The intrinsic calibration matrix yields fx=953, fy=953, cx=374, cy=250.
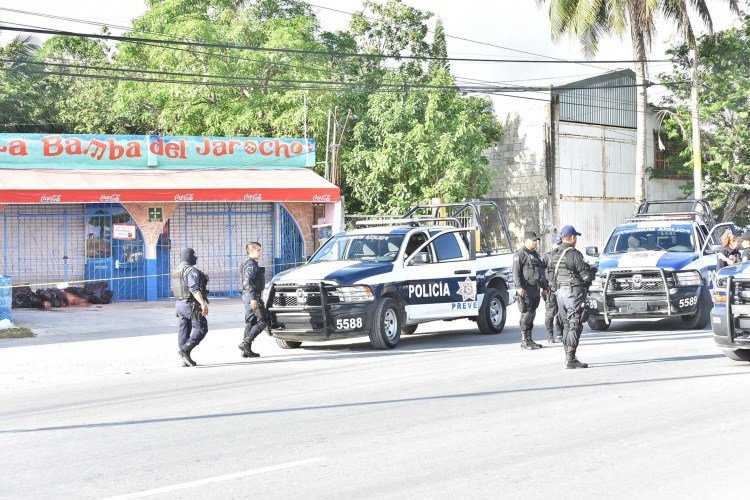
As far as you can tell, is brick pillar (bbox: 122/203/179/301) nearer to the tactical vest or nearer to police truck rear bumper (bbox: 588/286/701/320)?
the tactical vest

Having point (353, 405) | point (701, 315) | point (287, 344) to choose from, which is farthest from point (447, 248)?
point (353, 405)

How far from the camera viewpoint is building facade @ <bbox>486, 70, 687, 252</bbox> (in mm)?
37188

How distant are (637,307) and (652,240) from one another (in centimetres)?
208

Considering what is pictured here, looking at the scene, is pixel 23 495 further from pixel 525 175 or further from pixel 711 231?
pixel 525 175

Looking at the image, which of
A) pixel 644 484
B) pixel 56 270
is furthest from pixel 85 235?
pixel 644 484

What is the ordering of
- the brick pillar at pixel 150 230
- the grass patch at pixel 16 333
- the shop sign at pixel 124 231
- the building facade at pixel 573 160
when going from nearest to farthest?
the grass patch at pixel 16 333 < the brick pillar at pixel 150 230 < the shop sign at pixel 124 231 < the building facade at pixel 573 160

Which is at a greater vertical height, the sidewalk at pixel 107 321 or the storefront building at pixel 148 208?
the storefront building at pixel 148 208

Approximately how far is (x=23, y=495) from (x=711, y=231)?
14.0 m

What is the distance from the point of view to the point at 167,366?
561 inches

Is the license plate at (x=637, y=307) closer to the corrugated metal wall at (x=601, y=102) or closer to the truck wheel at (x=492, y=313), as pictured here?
the truck wheel at (x=492, y=313)

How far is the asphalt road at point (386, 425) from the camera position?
6.50 meters

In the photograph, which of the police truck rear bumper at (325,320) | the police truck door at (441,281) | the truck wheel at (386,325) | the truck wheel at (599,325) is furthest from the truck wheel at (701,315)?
the police truck rear bumper at (325,320)

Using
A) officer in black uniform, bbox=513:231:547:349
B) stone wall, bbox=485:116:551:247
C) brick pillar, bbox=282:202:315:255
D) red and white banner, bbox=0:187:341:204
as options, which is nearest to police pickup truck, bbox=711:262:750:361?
officer in black uniform, bbox=513:231:547:349

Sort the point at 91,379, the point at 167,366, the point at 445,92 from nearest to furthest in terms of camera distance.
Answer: the point at 91,379
the point at 167,366
the point at 445,92
